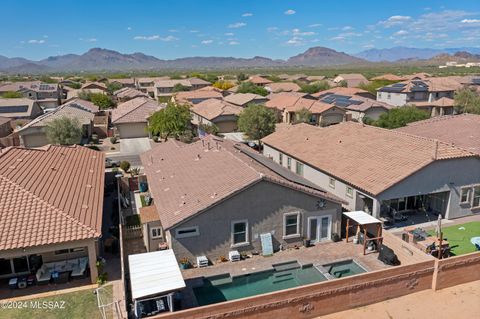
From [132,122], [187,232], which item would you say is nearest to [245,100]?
[132,122]

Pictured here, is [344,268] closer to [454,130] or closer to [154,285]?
[154,285]

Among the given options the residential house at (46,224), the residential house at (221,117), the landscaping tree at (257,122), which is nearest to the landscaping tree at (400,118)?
→ the landscaping tree at (257,122)

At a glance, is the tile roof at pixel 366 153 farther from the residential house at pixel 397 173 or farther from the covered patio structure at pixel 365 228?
the covered patio structure at pixel 365 228

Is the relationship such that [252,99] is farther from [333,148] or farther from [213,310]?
[213,310]

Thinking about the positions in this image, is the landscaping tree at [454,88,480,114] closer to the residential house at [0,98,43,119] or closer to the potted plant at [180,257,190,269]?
the potted plant at [180,257,190,269]

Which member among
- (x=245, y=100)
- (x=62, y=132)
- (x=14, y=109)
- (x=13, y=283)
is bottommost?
Result: (x=13, y=283)

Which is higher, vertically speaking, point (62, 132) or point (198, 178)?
point (198, 178)

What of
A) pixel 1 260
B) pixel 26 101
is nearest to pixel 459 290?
pixel 1 260
